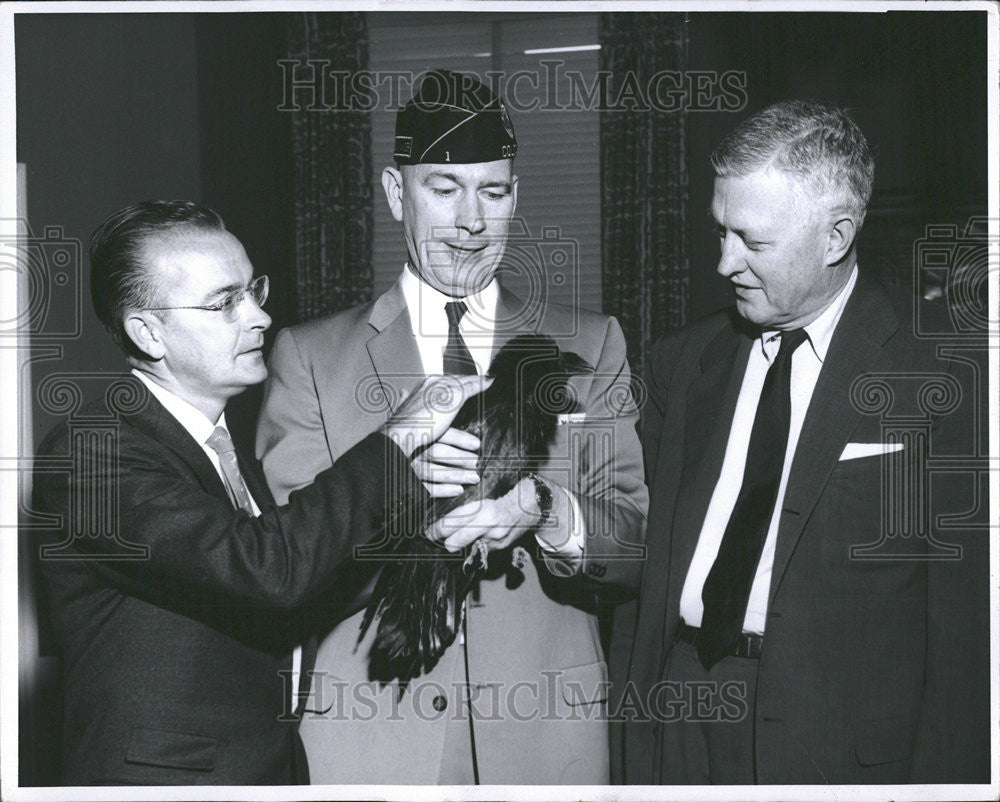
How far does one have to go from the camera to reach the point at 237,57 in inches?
108

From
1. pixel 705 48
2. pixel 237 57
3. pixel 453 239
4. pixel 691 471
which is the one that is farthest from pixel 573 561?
pixel 237 57

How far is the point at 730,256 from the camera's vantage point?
2627 mm

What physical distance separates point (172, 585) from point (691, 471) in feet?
4.32

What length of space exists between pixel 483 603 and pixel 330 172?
46.6 inches

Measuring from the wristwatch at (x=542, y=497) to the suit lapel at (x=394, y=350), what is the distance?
392mm

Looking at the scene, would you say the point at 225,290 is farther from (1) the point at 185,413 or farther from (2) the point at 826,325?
(2) the point at 826,325

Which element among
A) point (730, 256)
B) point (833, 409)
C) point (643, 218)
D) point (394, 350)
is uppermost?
point (643, 218)

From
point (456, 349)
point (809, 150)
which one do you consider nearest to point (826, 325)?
point (809, 150)

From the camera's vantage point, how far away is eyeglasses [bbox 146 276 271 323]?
255 centimetres

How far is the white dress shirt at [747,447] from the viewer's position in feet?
8.47

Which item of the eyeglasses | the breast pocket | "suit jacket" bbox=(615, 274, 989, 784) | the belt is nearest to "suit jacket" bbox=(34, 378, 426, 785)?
the eyeglasses

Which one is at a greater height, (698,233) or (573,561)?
(698,233)

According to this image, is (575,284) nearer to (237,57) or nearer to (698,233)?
(698,233)

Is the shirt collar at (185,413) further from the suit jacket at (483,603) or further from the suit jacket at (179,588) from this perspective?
the suit jacket at (483,603)
